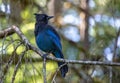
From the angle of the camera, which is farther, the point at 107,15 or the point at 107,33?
the point at 107,15

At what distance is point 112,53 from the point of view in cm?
448

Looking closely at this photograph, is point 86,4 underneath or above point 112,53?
above

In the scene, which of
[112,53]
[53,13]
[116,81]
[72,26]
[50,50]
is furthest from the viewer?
[72,26]

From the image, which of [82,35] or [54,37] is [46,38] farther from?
[82,35]

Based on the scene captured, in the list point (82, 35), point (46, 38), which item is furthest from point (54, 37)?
point (82, 35)

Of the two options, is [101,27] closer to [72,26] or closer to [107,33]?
[107,33]

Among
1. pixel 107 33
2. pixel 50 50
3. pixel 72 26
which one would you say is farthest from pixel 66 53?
pixel 72 26

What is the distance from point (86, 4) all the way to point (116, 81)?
9.76 feet

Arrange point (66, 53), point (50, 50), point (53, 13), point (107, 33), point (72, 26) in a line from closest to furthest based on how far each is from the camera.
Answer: point (50, 50)
point (66, 53)
point (107, 33)
point (53, 13)
point (72, 26)

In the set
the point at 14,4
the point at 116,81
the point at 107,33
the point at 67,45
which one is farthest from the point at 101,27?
the point at 116,81

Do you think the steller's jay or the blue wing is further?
the blue wing

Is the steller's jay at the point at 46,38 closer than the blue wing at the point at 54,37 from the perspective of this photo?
Yes

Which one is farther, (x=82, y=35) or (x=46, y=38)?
(x=82, y=35)

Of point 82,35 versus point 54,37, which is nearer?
point 54,37
